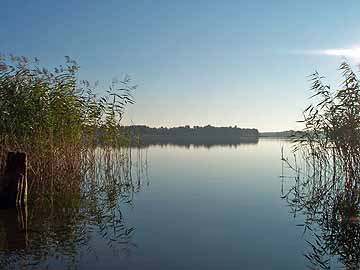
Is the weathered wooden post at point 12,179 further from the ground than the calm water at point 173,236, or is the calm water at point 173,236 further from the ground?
the weathered wooden post at point 12,179

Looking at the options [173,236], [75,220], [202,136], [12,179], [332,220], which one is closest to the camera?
[173,236]

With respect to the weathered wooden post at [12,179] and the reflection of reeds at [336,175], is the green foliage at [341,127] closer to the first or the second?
the reflection of reeds at [336,175]

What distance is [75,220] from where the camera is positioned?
825 centimetres

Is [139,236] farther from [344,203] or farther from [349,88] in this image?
[349,88]

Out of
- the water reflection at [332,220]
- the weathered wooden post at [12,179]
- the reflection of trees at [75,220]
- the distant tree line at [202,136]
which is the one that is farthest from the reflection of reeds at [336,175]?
the distant tree line at [202,136]

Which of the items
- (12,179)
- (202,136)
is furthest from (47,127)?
(202,136)

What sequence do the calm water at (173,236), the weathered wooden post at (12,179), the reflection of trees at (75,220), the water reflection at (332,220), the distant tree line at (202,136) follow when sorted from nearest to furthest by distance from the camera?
the calm water at (173,236) → the reflection of trees at (75,220) → the water reflection at (332,220) → the weathered wooden post at (12,179) → the distant tree line at (202,136)

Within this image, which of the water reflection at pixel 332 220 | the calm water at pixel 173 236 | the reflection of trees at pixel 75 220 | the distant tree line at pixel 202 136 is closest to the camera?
the calm water at pixel 173 236

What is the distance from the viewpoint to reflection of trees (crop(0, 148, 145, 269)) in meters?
6.06

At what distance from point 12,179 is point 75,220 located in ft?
6.32

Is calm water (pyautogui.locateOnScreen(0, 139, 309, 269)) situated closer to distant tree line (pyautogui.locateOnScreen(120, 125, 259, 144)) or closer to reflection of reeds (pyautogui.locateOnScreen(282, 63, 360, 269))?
reflection of reeds (pyautogui.locateOnScreen(282, 63, 360, 269))

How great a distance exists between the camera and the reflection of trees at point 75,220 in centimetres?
606

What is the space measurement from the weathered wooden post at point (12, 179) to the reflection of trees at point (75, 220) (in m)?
0.33

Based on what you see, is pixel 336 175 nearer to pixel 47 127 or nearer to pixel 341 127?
pixel 341 127
